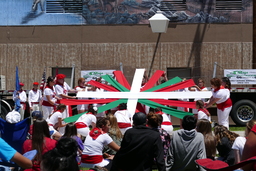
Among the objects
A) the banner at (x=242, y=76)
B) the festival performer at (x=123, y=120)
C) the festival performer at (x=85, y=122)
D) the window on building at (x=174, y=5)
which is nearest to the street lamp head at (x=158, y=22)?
the banner at (x=242, y=76)

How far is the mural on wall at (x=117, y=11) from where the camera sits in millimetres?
19547

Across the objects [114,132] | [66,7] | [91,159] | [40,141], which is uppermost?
[66,7]

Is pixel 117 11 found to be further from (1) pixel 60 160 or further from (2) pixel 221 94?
(1) pixel 60 160

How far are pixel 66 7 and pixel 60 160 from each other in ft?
57.3

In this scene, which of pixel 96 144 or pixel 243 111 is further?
pixel 243 111

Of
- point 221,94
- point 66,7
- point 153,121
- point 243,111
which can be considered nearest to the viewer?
point 153,121

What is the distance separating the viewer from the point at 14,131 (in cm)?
649

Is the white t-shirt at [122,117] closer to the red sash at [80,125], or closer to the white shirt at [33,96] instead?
the red sash at [80,125]

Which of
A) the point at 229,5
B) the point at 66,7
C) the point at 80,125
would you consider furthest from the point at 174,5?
the point at 80,125

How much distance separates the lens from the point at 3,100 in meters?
16.1

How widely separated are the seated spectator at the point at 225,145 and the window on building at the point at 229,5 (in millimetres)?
14118

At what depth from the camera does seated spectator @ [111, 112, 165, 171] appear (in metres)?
5.49

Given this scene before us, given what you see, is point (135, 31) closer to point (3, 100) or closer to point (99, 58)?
point (99, 58)

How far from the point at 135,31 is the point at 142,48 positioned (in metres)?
0.84
